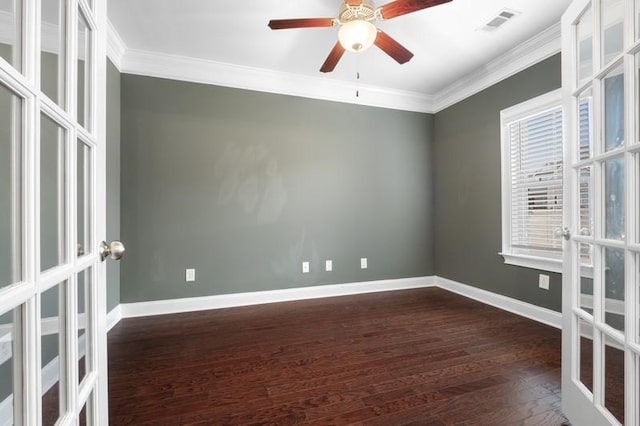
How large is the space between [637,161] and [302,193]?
2.70 metres

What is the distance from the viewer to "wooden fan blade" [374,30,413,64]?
2.03m

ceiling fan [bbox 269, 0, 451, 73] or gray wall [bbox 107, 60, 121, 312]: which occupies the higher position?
ceiling fan [bbox 269, 0, 451, 73]

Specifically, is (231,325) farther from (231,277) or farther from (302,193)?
(302,193)

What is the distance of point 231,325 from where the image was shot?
2525 mm

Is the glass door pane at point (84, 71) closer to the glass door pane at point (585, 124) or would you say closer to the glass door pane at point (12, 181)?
the glass door pane at point (12, 181)

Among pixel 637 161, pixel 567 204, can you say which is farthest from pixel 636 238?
pixel 567 204

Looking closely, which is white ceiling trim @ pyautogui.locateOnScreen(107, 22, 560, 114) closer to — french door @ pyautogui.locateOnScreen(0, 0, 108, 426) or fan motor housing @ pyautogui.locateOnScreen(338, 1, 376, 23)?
fan motor housing @ pyautogui.locateOnScreen(338, 1, 376, 23)

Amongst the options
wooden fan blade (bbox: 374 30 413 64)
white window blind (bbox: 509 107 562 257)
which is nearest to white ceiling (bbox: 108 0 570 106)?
wooden fan blade (bbox: 374 30 413 64)

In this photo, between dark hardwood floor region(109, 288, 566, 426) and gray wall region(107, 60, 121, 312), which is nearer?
dark hardwood floor region(109, 288, 566, 426)

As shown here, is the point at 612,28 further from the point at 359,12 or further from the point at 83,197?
the point at 83,197

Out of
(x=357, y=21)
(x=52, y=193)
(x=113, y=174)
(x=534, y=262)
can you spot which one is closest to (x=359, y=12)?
(x=357, y=21)

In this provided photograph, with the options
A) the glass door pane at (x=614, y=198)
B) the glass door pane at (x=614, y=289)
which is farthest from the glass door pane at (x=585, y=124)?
Result: the glass door pane at (x=614, y=289)

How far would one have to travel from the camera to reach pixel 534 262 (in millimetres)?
2645

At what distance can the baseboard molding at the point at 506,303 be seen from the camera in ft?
8.14
